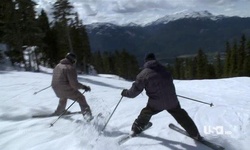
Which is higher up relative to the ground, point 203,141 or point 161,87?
point 161,87

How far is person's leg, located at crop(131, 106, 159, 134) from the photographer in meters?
7.55

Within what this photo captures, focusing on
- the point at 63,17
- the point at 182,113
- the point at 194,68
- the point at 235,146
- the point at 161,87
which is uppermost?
the point at 63,17

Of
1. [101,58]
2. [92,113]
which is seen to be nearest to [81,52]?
[101,58]

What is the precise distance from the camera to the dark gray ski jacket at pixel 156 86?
728 cm

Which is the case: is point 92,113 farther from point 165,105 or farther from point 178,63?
point 178,63

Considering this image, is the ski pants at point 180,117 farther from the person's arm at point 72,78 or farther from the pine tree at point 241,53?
the pine tree at point 241,53

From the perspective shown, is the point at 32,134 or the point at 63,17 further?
the point at 63,17

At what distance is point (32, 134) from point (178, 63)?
318ft

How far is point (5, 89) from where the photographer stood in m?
15.0

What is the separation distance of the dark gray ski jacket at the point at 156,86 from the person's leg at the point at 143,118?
172mm

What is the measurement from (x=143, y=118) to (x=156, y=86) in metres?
0.98

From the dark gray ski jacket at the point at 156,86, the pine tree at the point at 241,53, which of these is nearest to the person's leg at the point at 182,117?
the dark gray ski jacket at the point at 156,86

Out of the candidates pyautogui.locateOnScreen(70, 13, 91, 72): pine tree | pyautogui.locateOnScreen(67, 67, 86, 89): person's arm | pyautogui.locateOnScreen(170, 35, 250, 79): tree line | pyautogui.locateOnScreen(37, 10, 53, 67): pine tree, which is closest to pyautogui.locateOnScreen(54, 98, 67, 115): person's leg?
pyautogui.locateOnScreen(67, 67, 86, 89): person's arm

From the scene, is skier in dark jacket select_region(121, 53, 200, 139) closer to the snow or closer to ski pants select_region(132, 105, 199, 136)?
ski pants select_region(132, 105, 199, 136)
